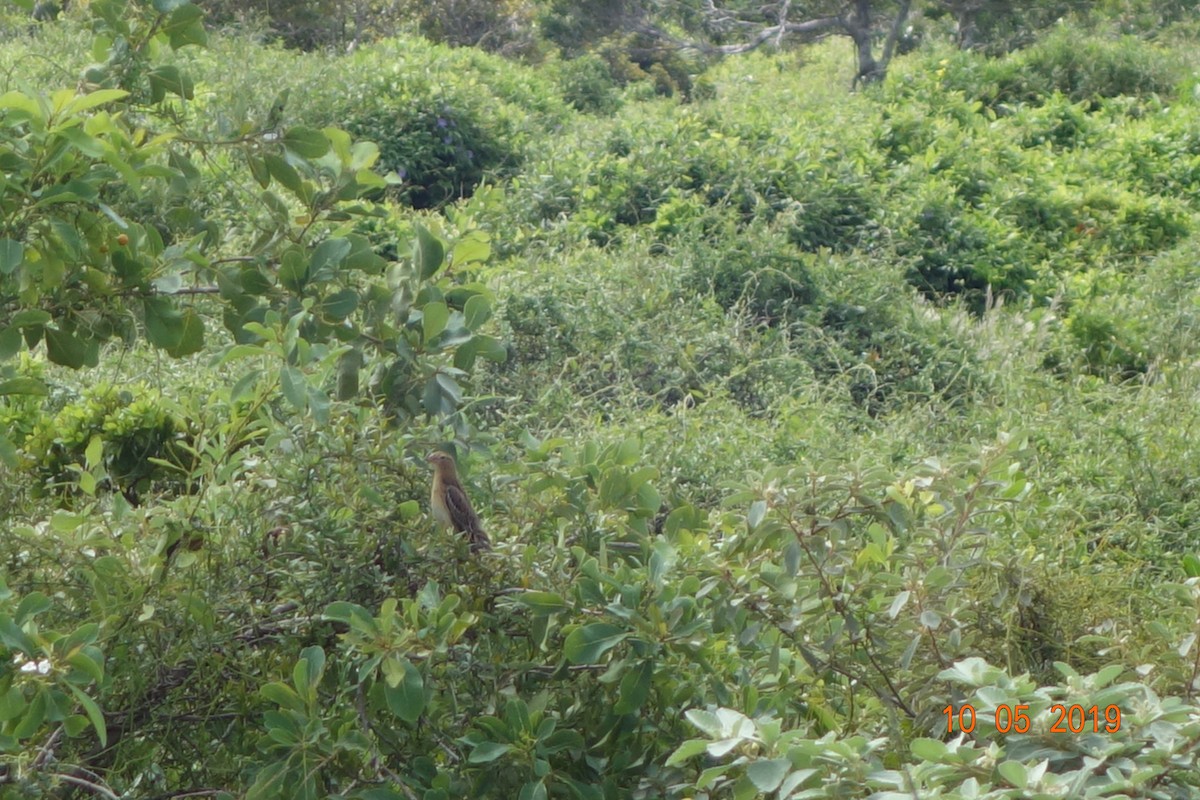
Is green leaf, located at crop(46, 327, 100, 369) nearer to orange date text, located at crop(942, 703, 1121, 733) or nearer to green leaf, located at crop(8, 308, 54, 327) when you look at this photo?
green leaf, located at crop(8, 308, 54, 327)

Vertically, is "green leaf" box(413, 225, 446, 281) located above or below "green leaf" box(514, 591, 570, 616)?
above

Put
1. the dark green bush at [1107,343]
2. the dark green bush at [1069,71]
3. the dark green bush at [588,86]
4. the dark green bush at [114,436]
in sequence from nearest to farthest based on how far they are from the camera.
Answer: the dark green bush at [114,436] < the dark green bush at [1107,343] < the dark green bush at [1069,71] < the dark green bush at [588,86]

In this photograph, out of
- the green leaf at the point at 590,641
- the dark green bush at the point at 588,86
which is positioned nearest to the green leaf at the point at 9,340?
the green leaf at the point at 590,641

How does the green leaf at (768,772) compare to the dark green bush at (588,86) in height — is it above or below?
above

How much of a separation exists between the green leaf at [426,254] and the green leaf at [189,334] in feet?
1.37

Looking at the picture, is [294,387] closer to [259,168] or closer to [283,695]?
[283,695]

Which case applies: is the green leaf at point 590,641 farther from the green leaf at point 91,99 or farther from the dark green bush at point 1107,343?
the dark green bush at point 1107,343

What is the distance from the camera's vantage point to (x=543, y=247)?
→ 22.6 ft

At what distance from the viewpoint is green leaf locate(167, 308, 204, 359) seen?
245 cm

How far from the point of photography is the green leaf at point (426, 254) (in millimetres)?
2406

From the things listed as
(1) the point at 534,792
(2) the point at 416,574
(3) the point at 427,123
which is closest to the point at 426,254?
(2) the point at 416,574

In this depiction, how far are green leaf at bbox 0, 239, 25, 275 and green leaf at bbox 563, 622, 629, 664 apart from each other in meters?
1.02

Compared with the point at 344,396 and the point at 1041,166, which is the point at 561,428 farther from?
the point at 1041,166

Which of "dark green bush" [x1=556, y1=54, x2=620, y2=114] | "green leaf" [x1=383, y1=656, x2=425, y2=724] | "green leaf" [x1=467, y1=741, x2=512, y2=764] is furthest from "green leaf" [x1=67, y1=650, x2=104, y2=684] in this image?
"dark green bush" [x1=556, y1=54, x2=620, y2=114]
